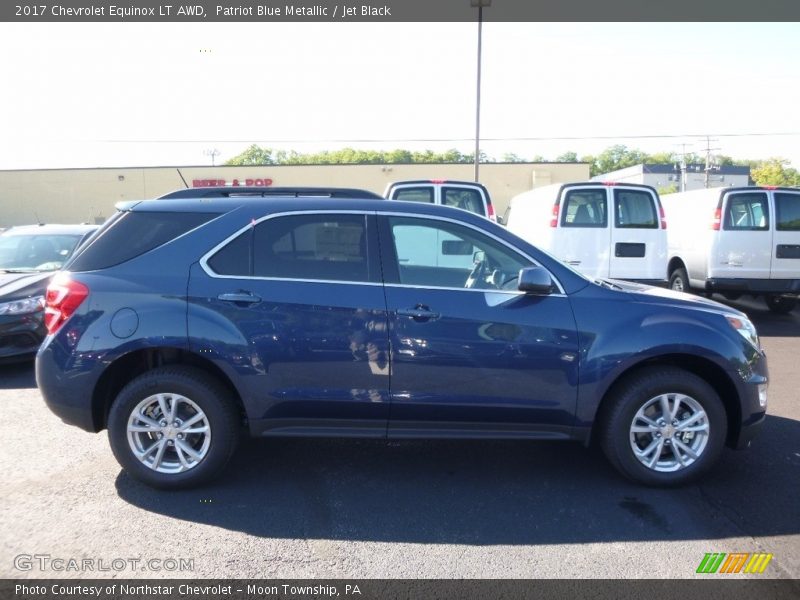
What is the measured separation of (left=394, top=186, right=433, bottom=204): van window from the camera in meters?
9.88

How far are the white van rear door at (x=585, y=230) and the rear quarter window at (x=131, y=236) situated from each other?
7.23 meters

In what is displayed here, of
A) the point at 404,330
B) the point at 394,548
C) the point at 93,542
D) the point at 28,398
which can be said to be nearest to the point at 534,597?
the point at 394,548

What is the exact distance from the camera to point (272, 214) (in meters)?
4.17

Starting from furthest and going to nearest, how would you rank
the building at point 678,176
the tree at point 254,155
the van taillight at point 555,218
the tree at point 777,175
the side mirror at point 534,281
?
the building at point 678,176
the tree at point 777,175
the tree at point 254,155
the van taillight at point 555,218
the side mirror at point 534,281

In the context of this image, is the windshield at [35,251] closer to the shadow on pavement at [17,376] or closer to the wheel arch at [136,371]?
the shadow on pavement at [17,376]

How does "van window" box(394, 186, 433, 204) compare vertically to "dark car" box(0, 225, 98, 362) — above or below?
above

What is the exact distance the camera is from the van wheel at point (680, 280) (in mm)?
11758

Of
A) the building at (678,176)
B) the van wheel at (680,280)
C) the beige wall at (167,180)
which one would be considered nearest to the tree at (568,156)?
the building at (678,176)

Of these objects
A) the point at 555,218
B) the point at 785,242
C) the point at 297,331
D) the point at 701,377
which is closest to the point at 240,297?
the point at 297,331

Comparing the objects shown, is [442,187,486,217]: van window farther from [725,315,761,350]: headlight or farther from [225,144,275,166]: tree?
[225,144,275,166]: tree

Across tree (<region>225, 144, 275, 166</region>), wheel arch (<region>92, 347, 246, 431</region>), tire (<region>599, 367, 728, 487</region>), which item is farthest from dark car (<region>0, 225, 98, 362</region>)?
tree (<region>225, 144, 275, 166</region>)

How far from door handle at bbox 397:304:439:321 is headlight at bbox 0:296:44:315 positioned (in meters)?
4.96

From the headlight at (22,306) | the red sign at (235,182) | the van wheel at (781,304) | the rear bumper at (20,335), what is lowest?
the van wheel at (781,304)

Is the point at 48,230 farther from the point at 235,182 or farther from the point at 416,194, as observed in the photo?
the point at 235,182
